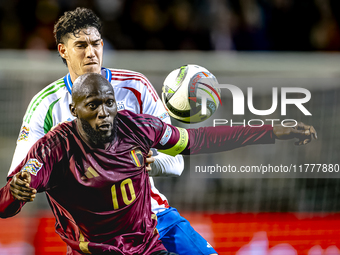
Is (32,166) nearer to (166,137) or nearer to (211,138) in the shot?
(166,137)

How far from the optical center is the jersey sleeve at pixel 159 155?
116 inches

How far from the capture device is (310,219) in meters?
5.66

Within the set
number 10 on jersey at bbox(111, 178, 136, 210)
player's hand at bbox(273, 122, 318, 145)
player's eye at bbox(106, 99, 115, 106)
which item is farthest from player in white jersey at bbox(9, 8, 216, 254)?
player's hand at bbox(273, 122, 318, 145)

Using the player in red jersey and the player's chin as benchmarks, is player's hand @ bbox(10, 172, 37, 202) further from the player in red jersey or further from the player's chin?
the player's chin

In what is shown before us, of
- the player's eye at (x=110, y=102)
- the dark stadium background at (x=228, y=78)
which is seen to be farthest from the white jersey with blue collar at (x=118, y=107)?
the dark stadium background at (x=228, y=78)

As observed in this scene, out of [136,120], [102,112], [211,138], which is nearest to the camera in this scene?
[102,112]

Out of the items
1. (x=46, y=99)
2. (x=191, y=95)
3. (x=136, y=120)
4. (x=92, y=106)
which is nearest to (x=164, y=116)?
(x=191, y=95)

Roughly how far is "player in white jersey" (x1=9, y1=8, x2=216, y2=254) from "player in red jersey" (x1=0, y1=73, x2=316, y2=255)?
23 cm

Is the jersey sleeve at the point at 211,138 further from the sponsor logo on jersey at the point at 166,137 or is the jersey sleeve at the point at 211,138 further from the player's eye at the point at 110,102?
the player's eye at the point at 110,102

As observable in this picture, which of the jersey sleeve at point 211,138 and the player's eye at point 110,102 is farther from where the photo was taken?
the jersey sleeve at point 211,138

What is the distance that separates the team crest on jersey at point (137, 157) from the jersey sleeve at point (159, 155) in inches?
10.7

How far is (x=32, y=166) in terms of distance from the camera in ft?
7.92

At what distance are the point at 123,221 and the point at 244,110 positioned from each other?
283 centimetres

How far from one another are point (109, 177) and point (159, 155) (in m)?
0.50
